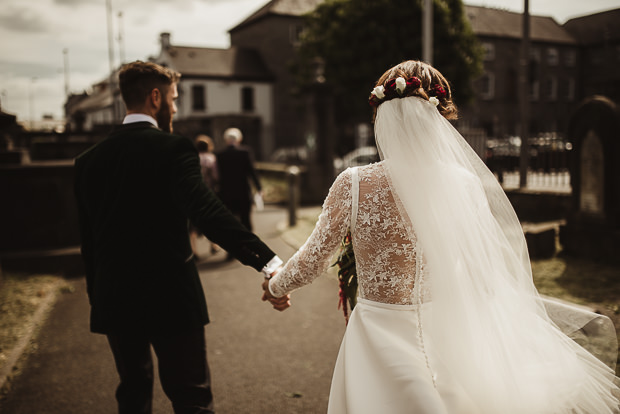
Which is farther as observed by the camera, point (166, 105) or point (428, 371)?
point (166, 105)

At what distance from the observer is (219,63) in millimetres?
43812

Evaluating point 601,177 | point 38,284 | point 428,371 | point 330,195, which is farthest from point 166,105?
point 601,177

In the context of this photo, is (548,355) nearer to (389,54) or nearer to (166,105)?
(166,105)

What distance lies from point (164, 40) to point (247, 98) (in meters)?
8.61

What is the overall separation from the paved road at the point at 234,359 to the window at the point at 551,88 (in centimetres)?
4964

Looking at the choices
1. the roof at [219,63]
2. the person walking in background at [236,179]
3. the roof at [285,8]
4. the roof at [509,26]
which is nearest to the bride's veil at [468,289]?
the person walking in background at [236,179]

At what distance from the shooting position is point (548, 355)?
2.22 metres

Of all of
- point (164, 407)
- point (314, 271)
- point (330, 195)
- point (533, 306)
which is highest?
point (330, 195)

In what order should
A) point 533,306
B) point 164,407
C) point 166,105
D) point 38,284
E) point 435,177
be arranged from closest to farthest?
point 435,177
point 533,306
point 166,105
point 164,407
point 38,284

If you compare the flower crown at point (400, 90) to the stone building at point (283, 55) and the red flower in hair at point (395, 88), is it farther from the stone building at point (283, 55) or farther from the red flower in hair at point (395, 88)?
the stone building at point (283, 55)

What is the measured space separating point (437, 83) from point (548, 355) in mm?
1302

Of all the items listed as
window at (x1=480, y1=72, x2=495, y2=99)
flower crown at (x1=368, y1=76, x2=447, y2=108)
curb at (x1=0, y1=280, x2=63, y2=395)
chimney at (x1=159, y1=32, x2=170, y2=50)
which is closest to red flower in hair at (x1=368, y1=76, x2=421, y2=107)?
flower crown at (x1=368, y1=76, x2=447, y2=108)

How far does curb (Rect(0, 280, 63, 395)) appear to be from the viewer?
431 centimetres

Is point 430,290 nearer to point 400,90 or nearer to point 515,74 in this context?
point 400,90
